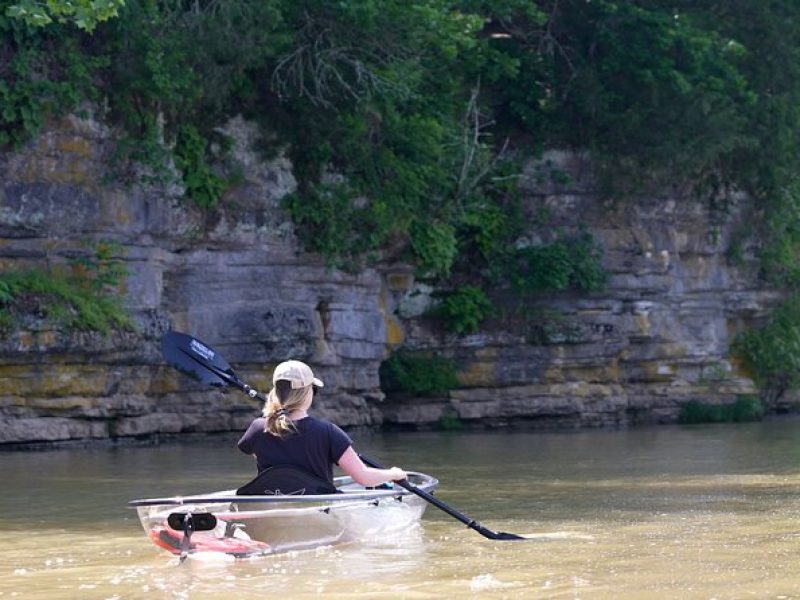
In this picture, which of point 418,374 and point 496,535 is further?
point 418,374

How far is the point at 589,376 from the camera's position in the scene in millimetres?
26766

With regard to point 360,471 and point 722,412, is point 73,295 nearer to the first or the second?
point 360,471

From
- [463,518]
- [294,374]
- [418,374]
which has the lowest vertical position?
[463,518]

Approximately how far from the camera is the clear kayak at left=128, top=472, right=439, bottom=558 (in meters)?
9.38

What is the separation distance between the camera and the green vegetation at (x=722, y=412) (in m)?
27.5

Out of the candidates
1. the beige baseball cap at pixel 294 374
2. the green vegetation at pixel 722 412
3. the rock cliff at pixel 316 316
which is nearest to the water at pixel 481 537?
the beige baseball cap at pixel 294 374

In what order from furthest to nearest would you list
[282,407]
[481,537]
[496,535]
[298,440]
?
[481,537], [496,535], [298,440], [282,407]

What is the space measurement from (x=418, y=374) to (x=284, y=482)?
51.8ft

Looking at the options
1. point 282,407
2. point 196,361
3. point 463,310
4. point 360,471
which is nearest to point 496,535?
point 360,471

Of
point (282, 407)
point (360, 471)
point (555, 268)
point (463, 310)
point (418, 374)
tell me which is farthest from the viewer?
point (555, 268)

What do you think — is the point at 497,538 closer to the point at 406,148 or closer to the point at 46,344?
the point at 46,344

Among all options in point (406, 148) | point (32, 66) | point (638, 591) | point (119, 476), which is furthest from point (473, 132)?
point (638, 591)

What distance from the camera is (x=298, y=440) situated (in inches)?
392

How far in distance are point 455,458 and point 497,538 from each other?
8.59 metres
